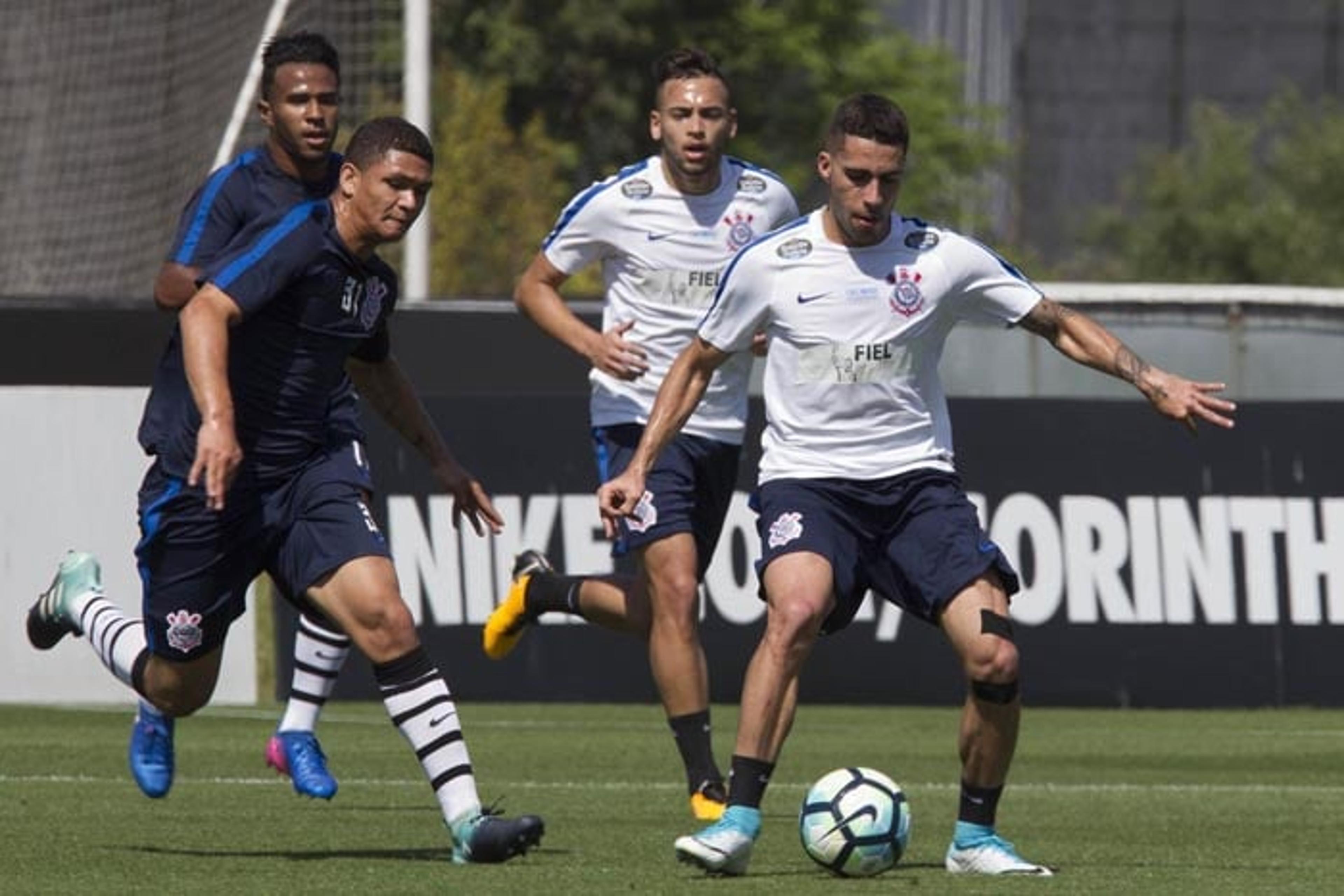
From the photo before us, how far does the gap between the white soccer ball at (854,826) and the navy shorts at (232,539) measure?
138 centimetres

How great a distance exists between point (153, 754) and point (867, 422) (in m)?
2.66

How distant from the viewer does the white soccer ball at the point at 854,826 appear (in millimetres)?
9164

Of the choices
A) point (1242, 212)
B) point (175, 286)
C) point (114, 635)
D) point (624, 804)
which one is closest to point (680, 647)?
point (624, 804)

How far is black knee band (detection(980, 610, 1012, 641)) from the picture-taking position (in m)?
9.25

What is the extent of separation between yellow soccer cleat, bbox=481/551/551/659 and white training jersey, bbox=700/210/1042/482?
3.43 meters

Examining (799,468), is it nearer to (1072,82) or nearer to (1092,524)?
(1092,524)

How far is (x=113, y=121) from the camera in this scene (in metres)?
22.3

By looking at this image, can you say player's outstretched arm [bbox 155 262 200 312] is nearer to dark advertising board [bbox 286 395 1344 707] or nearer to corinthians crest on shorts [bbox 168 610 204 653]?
corinthians crest on shorts [bbox 168 610 204 653]

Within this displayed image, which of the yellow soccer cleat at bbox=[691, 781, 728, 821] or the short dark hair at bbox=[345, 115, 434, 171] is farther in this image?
the yellow soccer cleat at bbox=[691, 781, 728, 821]

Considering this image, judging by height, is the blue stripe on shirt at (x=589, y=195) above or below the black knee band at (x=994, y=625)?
above

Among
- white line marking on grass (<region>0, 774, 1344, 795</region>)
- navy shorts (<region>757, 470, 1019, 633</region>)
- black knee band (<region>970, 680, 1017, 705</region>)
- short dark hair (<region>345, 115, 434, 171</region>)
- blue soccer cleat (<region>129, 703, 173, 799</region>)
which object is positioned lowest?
white line marking on grass (<region>0, 774, 1344, 795</region>)

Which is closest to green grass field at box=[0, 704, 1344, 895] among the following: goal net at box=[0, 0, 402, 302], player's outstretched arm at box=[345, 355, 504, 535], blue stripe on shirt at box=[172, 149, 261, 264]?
player's outstretched arm at box=[345, 355, 504, 535]

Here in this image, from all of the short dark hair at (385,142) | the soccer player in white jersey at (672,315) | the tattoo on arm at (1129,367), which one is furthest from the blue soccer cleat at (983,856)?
the short dark hair at (385,142)

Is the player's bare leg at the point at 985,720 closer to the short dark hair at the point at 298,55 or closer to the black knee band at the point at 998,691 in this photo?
the black knee band at the point at 998,691
